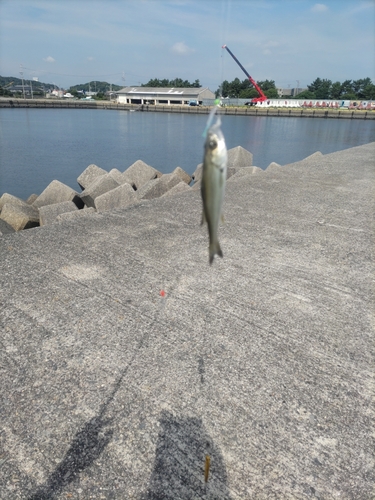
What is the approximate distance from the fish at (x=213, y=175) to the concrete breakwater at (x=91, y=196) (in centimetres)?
501

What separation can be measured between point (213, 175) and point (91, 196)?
7720mm

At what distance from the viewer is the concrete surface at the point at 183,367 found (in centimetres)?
187

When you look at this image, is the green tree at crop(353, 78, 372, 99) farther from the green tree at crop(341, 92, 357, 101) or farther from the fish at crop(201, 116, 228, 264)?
the fish at crop(201, 116, 228, 264)

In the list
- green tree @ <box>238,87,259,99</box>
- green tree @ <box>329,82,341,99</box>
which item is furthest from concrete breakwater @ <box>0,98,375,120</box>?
green tree @ <box>329,82,341,99</box>

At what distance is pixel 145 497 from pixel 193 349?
1058 millimetres

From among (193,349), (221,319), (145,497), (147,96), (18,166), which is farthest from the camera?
(147,96)

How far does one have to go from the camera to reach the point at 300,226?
5.17 metres

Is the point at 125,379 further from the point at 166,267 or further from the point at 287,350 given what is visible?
the point at 166,267

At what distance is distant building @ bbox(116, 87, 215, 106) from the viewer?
95562mm

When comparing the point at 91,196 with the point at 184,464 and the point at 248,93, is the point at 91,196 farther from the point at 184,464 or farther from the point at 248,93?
the point at 248,93

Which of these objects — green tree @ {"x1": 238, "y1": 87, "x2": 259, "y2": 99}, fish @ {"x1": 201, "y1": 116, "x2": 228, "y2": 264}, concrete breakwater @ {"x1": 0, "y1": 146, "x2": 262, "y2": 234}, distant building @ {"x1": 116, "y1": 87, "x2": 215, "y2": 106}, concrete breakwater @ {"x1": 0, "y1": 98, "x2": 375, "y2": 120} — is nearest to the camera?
fish @ {"x1": 201, "y1": 116, "x2": 228, "y2": 264}

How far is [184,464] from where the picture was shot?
1903 mm

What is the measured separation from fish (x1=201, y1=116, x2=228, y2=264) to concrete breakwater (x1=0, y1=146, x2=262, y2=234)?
501cm

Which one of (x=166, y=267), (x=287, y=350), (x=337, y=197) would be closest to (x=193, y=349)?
(x=287, y=350)
